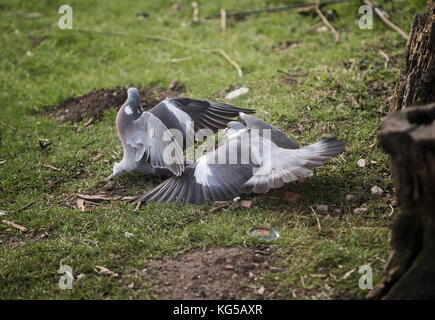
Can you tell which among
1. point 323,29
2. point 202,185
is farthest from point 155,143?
point 323,29

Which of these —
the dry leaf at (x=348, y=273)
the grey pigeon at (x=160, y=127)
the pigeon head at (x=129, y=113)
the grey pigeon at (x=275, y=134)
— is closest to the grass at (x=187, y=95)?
the dry leaf at (x=348, y=273)

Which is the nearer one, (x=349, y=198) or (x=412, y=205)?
(x=412, y=205)

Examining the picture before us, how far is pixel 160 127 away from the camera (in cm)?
381

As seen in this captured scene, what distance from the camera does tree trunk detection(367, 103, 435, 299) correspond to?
2104mm

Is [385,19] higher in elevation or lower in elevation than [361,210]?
higher

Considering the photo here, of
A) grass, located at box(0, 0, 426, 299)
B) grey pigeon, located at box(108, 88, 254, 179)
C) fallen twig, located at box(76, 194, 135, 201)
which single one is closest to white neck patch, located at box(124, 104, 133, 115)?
grey pigeon, located at box(108, 88, 254, 179)

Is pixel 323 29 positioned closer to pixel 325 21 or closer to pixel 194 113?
pixel 325 21

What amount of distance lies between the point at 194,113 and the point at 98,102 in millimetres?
1741

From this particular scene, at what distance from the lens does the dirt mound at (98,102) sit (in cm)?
534

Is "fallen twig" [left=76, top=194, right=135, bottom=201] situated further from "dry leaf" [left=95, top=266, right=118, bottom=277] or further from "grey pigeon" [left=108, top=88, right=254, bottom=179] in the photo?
"dry leaf" [left=95, top=266, right=118, bottom=277]

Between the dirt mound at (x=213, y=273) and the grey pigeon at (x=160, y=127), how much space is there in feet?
2.76

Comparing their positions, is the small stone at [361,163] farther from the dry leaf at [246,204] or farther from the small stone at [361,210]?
the dry leaf at [246,204]
